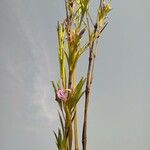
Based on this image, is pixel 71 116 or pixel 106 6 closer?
pixel 71 116

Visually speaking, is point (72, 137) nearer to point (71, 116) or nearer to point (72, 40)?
point (71, 116)

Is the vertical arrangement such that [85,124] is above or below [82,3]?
below

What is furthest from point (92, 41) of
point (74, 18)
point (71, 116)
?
point (71, 116)

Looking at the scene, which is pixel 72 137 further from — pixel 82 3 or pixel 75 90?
pixel 82 3

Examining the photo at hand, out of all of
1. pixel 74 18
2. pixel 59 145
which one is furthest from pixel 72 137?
pixel 74 18

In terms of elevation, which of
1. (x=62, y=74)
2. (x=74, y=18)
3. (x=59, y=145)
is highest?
(x=74, y=18)

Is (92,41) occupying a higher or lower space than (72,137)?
higher

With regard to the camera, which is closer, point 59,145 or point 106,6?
point 59,145

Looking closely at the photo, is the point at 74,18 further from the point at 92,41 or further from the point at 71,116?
the point at 71,116
